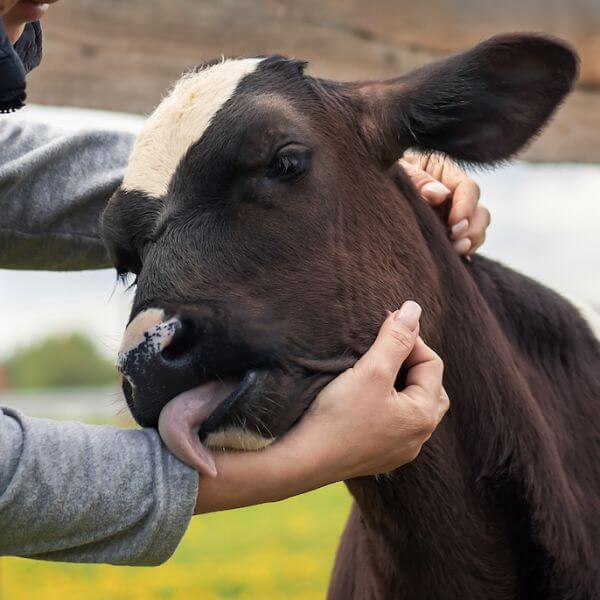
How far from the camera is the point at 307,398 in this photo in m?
2.08

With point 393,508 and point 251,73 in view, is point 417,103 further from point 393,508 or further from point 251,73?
point 393,508

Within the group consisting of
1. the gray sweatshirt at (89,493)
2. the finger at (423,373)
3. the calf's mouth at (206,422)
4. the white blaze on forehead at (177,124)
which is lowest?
the gray sweatshirt at (89,493)

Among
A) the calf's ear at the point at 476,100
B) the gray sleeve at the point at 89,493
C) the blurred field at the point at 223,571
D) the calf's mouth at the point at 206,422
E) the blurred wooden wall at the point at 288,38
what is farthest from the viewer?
the blurred field at the point at 223,571

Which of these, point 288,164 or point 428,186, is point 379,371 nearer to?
point 288,164

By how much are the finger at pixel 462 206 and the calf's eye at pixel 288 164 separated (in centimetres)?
55

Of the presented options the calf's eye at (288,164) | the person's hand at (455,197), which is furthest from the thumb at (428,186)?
the calf's eye at (288,164)

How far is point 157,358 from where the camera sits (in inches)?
76.9

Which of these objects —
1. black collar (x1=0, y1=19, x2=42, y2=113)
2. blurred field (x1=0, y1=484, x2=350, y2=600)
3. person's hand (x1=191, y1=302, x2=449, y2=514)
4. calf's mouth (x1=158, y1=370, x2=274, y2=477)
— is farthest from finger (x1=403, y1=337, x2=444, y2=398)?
blurred field (x1=0, y1=484, x2=350, y2=600)

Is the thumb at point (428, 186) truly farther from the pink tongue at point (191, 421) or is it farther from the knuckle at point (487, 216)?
the pink tongue at point (191, 421)

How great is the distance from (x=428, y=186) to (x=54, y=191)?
999mm

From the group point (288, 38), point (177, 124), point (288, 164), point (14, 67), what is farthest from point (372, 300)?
point (288, 38)

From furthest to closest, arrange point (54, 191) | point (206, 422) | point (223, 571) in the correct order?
point (223, 571), point (54, 191), point (206, 422)

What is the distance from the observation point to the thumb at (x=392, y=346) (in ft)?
6.72

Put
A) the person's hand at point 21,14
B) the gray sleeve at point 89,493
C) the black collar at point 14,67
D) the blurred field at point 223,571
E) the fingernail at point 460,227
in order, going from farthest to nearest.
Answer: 1. the blurred field at point 223,571
2. the fingernail at point 460,227
3. the person's hand at point 21,14
4. the black collar at point 14,67
5. the gray sleeve at point 89,493
